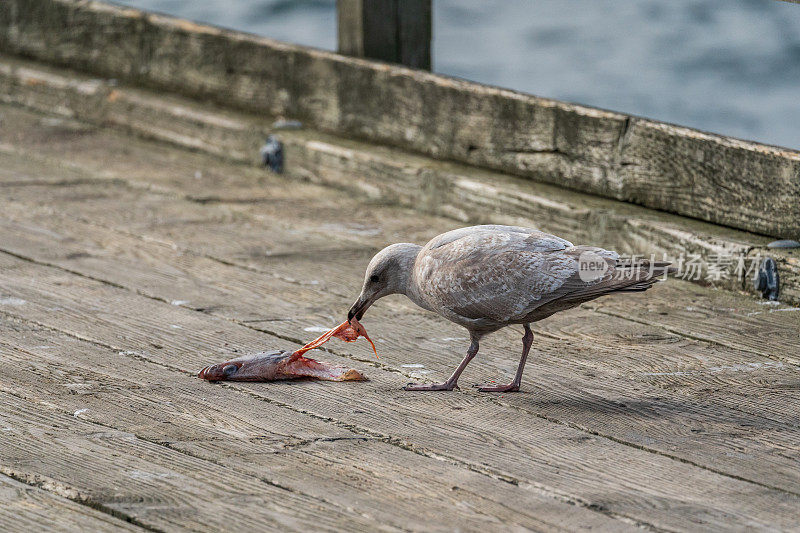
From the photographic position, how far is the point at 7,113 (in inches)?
270

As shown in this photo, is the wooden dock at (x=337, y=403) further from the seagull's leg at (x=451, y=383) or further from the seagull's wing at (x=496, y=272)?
the seagull's wing at (x=496, y=272)

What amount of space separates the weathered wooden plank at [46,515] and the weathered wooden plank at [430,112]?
9.13ft

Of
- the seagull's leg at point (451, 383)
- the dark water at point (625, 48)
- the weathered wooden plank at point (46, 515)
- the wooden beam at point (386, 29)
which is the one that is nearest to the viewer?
the weathered wooden plank at point (46, 515)

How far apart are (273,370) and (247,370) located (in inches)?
2.9

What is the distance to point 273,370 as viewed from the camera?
3.39 m

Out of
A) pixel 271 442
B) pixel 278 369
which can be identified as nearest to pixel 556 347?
pixel 278 369

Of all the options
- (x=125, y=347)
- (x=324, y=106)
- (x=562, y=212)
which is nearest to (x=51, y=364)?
(x=125, y=347)

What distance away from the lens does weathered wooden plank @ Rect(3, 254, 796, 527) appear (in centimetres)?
262

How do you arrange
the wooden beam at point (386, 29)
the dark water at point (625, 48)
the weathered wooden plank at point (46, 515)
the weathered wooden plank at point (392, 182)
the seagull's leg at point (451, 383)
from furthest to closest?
the dark water at point (625, 48) → the wooden beam at point (386, 29) → the weathered wooden plank at point (392, 182) → the seagull's leg at point (451, 383) → the weathered wooden plank at point (46, 515)

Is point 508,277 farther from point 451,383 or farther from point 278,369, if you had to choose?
point 278,369

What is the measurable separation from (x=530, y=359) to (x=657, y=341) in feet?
1.45

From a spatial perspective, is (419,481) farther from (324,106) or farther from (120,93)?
(120,93)

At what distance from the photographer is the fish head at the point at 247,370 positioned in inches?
133

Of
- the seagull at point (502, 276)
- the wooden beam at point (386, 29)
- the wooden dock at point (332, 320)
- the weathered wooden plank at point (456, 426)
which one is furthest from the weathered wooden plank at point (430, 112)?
the weathered wooden plank at point (456, 426)
